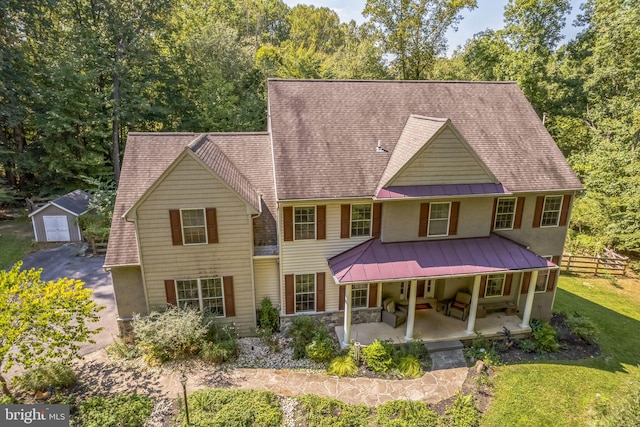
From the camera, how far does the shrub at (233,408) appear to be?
10.5m

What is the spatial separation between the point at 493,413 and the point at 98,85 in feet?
119

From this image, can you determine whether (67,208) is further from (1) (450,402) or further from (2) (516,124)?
(2) (516,124)

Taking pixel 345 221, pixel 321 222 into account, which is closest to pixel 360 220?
pixel 345 221

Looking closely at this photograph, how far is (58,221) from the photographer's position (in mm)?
24016

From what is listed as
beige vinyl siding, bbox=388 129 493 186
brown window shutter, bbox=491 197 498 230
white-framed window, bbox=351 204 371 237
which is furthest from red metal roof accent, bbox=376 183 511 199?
white-framed window, bbox=351 204 371 237

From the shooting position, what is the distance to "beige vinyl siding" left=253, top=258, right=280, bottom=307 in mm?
14922

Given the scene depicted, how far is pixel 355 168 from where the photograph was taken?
1487 cm

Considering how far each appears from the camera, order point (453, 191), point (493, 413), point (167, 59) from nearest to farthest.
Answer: point (493, 413) → point (453, 191) → point (167, 59)

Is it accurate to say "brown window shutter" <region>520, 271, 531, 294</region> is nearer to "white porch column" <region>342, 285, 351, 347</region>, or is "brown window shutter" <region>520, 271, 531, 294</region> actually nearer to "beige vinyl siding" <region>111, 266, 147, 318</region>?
"white porch column" <region>342, 285, 351, 347</region>

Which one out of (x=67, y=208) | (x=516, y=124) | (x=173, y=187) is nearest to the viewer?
(x=173, y=187)

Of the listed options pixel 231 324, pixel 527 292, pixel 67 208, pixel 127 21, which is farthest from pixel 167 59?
pixel 527 292

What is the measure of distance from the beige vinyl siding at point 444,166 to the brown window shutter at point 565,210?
4.35 meters

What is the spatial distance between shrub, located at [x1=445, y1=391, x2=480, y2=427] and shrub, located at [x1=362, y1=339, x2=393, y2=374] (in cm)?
252

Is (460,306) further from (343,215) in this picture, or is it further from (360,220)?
(343,215)
